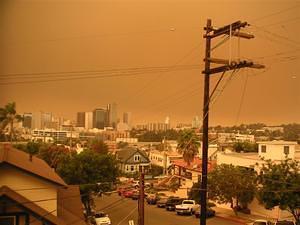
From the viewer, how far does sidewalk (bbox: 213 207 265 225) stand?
668 inches

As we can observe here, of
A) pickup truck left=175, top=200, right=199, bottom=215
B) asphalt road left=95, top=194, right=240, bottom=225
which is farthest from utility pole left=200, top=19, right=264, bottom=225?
pickup truck left=175, top=200, right=199, bottom=215

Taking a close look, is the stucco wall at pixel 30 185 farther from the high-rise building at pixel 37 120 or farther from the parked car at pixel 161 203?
the high-rise building at pixel 37 120

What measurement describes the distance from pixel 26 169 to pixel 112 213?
43.9ft

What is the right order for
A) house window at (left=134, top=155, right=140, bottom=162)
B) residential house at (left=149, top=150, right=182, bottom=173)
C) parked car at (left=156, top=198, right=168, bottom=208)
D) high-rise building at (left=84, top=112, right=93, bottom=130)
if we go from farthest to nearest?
1. high-rise building at (left=84, top=112, right=93, bottom=130)
2. house window at (left=134, top=155, right=140, bottom=162)
3. residential house at (left=149, top=150, right=182, bottom=173)
4. parked car at (left=156, top=198, right=168, bottom=208)

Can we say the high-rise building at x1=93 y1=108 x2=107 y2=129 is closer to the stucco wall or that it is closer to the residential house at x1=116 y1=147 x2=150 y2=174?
the residential house at x1=116 y1=147 x2=150 y2=174

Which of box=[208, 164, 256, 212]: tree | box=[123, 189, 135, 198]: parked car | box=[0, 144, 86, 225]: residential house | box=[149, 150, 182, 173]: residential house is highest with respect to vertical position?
box=[0, 144, 86, 225]: residential house

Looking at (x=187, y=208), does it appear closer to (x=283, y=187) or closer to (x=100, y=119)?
(x=283, y=187)

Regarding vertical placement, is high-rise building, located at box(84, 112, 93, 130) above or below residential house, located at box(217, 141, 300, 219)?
above

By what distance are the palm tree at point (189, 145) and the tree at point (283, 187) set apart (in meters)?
12.1

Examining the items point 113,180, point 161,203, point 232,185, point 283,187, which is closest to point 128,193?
point 161,203

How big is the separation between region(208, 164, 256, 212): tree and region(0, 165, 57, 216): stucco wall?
11.0 m

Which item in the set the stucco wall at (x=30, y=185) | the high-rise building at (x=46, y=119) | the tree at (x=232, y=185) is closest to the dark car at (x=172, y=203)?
the tree at (x=232, y=185)

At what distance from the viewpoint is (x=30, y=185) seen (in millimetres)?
7250

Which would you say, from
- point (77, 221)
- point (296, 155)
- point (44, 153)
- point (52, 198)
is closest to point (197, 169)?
point (296, 155)
